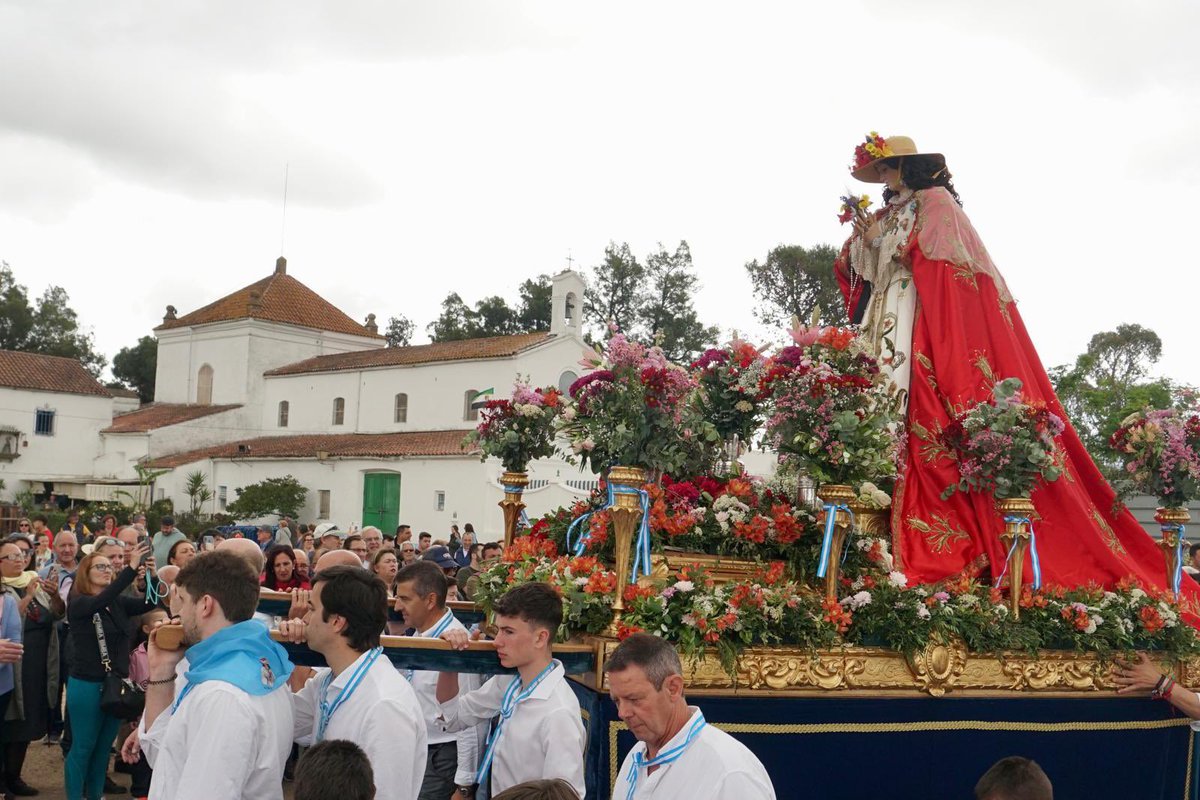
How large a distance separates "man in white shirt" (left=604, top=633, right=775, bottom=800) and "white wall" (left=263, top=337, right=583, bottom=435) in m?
27.9

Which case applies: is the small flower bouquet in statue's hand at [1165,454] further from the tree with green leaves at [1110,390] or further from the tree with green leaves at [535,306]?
the tree with green leaves at [535,306]

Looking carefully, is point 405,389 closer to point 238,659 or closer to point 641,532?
point 641,532

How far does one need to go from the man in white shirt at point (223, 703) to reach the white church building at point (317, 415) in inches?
907

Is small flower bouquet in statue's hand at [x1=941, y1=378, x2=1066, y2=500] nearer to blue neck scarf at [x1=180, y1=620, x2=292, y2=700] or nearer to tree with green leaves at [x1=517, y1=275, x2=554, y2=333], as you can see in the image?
blue neck scarf at [x1=180, y1=620, x2=292, y2=700]

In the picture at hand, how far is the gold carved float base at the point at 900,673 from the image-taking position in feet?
18.4

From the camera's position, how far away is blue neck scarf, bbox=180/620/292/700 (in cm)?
332

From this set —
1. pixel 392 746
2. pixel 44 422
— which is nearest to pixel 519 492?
pixel 392 746

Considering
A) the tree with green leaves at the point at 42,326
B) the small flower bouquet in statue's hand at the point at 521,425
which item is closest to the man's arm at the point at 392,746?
the small flower bouquet in statue's hand at the point at 521,425

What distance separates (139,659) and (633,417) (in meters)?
4.01

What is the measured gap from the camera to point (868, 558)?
258 inches

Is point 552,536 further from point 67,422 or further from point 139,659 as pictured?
point 67,422

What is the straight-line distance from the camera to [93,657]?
6.99 metres

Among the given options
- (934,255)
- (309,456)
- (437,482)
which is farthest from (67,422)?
(934,255)

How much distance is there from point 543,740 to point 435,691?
1542 mm
